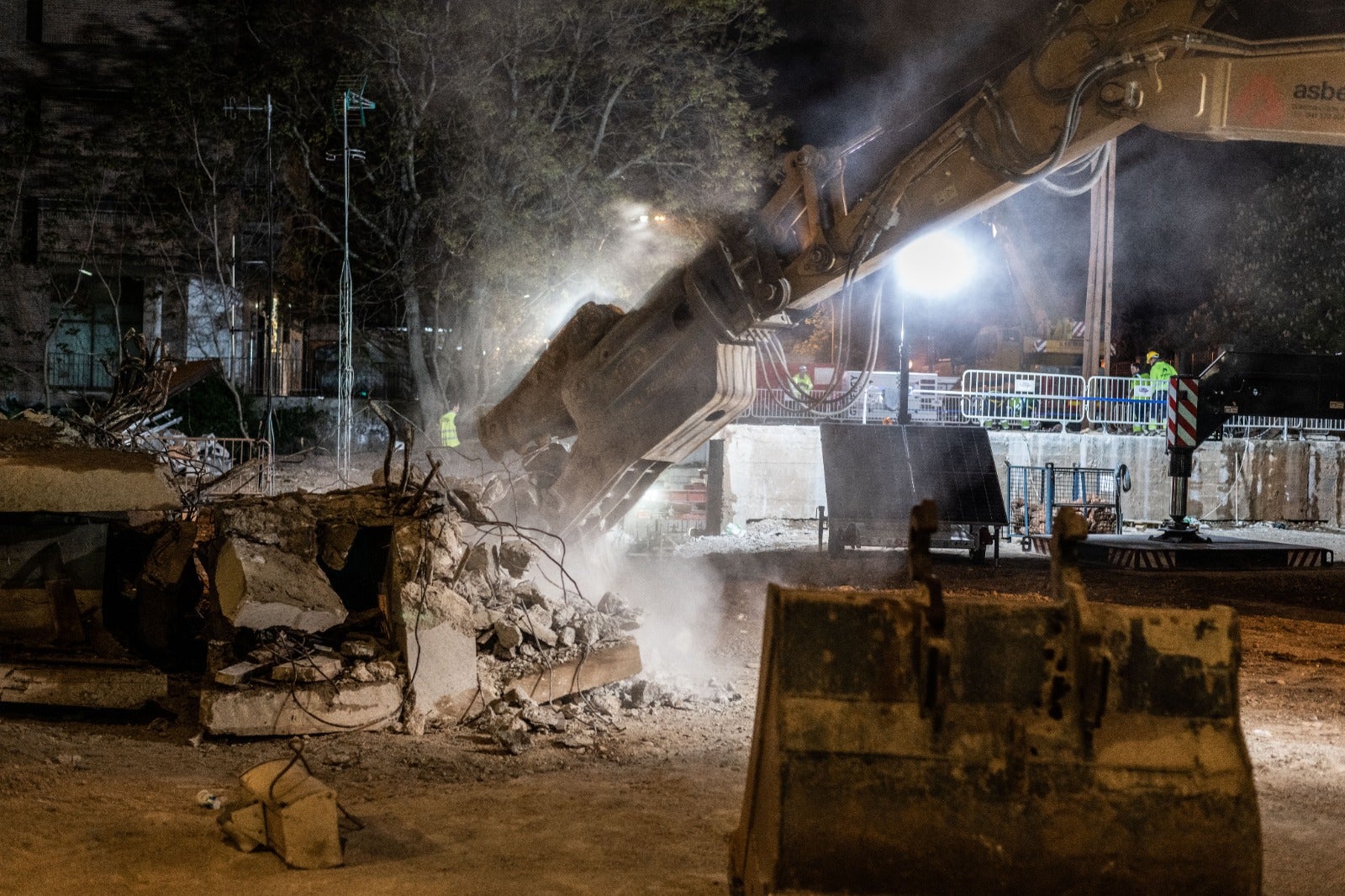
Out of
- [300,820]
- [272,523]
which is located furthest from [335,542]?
[300,820]

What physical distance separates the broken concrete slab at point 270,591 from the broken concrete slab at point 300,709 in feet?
Answer: 1.52

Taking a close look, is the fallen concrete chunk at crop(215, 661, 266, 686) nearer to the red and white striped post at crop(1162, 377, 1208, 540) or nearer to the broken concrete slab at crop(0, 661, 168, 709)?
the broken concrete slab at crop(0, 661, 168, 709)

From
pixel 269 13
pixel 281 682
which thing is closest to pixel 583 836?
pixel 281 682

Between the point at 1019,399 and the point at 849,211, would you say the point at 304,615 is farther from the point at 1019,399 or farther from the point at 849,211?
the point at 1019,399

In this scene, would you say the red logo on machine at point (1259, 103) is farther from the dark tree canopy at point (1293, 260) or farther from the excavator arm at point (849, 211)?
the dark tree canopy at point (1293, 260)

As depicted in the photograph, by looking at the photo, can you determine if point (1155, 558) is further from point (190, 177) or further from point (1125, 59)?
point (190, 177)

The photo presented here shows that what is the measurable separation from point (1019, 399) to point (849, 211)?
16916 mm

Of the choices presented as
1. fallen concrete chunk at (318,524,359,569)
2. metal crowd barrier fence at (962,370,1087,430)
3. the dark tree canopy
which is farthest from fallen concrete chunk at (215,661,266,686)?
the dark tree canopy

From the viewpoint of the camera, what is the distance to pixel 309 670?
6297 mm

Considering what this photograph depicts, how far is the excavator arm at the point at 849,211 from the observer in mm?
5129

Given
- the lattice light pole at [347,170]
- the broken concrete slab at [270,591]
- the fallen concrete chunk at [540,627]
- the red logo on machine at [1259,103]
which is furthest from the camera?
the lattice light pole at [347,170]

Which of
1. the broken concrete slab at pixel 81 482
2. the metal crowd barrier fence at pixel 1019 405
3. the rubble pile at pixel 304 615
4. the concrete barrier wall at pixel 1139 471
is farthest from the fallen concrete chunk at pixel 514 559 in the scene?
the metal crowd barrier fence at pixel 1019 405

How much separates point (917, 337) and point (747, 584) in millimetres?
30156

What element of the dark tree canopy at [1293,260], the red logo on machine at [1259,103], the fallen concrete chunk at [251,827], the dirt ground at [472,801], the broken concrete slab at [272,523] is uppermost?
the dark tree canopy at [1293,260]
